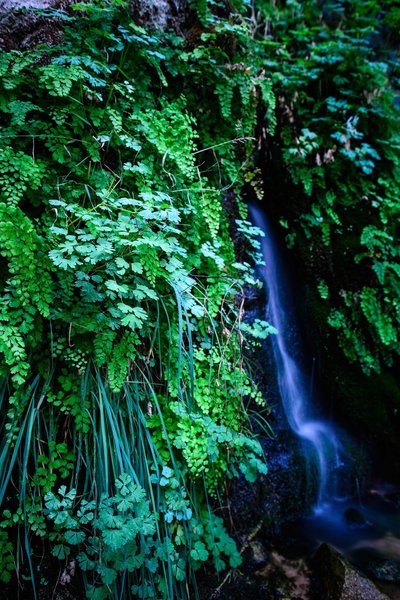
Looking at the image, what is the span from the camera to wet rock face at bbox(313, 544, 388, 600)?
8.18ft

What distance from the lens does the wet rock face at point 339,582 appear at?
2492 millimetres

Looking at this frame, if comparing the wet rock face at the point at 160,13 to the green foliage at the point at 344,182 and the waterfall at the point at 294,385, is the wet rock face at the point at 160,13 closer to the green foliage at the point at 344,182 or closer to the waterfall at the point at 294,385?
the green foliage at the point at 344,182

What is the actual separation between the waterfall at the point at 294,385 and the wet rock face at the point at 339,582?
2.66 feet

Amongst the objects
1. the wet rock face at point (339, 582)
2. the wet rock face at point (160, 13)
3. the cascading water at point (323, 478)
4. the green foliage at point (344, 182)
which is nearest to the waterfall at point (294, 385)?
the cascading water at point (323, 478)

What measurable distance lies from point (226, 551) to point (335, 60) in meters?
5.07

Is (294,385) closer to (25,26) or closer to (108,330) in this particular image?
(108,330)

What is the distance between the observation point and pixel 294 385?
13.3ft

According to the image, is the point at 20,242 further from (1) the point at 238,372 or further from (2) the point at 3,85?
(1) the point at 238,372

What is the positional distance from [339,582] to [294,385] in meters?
1.80

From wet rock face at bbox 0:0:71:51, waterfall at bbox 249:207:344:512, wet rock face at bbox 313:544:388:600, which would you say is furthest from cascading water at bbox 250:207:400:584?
wet rock face at bbox 0:0:71:51

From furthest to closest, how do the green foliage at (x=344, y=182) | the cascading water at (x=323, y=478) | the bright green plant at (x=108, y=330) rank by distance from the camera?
the green foliage at (x=344, y=182) < the cascading water at (x=323, y=478) < the bright green plant at (x=108, y=330)

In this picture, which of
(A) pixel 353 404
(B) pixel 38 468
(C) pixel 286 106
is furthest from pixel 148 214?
(A) pixel 353 404

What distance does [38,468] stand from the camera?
1.92 meters

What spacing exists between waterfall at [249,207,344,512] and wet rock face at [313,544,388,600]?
0.81 meters
